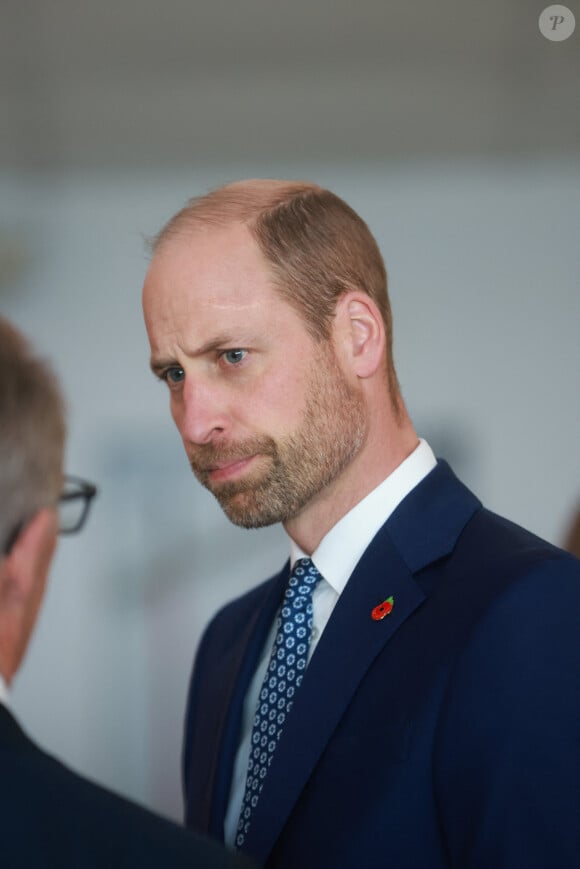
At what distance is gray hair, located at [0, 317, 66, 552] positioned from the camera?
969 mm

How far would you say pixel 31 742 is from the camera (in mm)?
946

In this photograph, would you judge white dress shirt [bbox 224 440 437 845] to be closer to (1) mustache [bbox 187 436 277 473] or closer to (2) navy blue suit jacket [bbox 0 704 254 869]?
(1) mustache [bbox 187 436 277 473]

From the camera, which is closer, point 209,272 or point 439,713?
point 439,713

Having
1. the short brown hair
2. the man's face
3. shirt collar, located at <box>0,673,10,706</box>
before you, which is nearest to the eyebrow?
the man's face

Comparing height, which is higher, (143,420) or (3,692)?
(143,420)

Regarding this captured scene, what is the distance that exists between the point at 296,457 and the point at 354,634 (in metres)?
0.25

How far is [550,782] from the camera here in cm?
128

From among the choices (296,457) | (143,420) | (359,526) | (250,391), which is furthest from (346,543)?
(143,420)

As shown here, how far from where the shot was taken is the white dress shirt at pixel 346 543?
1.61 m

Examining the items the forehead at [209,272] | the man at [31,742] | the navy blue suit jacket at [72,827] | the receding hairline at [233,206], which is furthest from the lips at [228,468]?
the navy blue suit jacket at [72,827]

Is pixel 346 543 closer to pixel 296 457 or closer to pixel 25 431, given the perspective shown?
pixel 296 457

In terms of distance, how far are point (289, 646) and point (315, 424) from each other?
307 millimetres

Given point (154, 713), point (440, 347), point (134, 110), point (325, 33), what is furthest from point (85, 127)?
point (154, 713)

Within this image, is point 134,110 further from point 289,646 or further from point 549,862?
point 549,862
